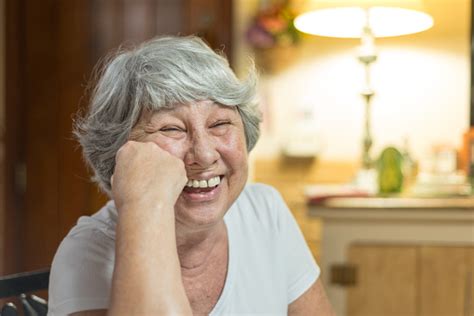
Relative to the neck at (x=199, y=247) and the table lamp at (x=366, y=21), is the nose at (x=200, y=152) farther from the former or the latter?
the table lamp at (x=366, y=21)

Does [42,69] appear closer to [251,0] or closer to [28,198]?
[28,198]

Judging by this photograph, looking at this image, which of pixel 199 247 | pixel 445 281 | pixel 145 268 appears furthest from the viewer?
pixel 445 281

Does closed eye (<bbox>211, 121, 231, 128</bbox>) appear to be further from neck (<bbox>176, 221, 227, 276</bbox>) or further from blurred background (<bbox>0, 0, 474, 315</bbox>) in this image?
blurred background (<bbox>0, 0, 474, 315</bbox>)

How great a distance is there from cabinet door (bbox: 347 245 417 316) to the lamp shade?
525 millimetres

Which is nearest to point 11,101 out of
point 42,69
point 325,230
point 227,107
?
point 42,69

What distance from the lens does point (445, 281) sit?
148 cm

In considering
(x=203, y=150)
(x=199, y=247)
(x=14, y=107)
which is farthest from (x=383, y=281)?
(x=14, y=107)

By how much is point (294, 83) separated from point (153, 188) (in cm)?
143

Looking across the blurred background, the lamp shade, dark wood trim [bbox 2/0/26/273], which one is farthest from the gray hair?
dark wood trim [bbox 2/0/26/273]

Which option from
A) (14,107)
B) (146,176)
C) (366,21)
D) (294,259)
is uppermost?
(366,21)

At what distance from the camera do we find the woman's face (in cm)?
66

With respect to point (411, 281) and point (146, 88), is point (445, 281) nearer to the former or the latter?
point (411, 281)

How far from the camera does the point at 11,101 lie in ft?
6.90

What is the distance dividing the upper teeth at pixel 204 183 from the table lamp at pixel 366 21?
1030mm
